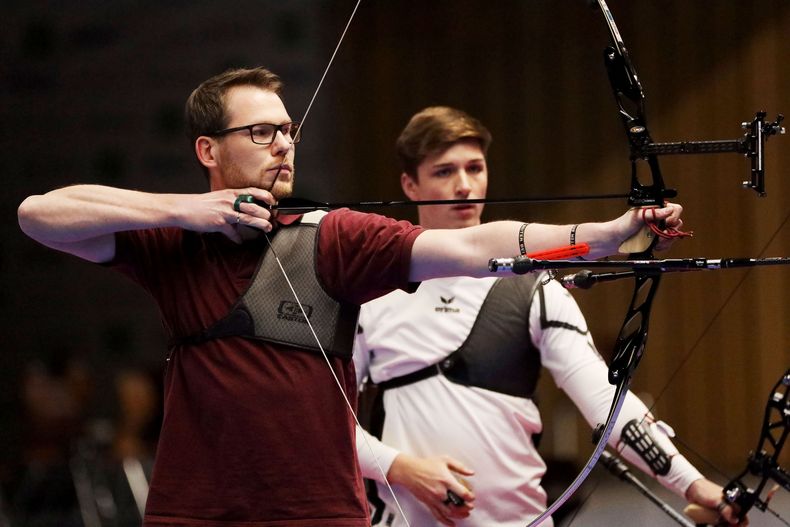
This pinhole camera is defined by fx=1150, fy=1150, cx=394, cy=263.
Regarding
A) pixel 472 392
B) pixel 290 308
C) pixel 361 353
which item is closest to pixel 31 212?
pixel 290 308

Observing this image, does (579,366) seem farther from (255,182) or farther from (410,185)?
(255,182)

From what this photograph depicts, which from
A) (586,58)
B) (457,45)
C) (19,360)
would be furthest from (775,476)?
(19,360)

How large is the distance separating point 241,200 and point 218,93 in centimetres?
27

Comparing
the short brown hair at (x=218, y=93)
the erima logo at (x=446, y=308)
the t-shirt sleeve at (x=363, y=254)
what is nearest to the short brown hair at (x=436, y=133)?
the erima logo at (x=446, y=308)

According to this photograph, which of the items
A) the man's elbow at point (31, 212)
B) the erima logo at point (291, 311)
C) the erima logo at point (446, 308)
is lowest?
the erima logo at point (446, 308)

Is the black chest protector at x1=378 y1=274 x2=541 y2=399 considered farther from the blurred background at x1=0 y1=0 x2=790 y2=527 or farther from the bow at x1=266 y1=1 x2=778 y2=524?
the bow at x1=266 y1=1 x2=778 y2=524

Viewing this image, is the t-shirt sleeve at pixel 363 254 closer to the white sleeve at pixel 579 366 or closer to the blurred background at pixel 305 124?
the white sleeve at pixel 579 366

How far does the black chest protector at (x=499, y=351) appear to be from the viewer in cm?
237

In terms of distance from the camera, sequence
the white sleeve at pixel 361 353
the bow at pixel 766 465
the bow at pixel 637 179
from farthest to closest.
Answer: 1. the white sleeve at pixel 361 353
2. the bow at pixel 766 465
3. the bow at pixel 637 179

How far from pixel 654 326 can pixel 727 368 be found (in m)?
0.58

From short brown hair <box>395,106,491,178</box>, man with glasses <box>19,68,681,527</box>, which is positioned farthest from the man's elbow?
short brown hair <box>395,106,491,178</box>

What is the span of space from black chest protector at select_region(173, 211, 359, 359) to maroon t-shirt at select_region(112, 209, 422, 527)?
0.01m

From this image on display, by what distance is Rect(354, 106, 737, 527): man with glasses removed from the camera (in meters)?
2.28

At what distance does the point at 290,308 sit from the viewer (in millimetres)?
1839
